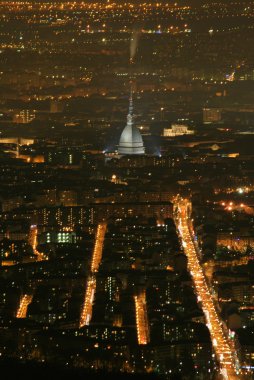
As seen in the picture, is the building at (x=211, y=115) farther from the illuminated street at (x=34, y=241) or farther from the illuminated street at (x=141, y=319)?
the illuminated street at (x=141, y=319)

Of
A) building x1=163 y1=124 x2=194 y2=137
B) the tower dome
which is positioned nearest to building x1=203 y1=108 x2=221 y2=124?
building x1=163 y1=124 x2=194 y2=137

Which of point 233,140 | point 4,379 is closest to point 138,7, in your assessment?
point 233,140

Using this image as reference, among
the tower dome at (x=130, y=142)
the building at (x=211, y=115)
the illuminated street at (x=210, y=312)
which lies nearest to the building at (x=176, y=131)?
the building at (x=211, y=115)

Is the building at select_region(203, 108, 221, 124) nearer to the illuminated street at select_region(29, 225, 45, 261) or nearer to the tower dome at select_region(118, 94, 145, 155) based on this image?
the tower dome at select_region(118, 94, 145, 155)

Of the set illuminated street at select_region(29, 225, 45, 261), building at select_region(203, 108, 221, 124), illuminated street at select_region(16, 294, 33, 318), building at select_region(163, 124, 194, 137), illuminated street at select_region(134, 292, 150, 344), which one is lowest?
building at select_region(203, 108, 221, 124)

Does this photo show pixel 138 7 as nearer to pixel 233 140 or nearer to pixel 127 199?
pixel 233 140

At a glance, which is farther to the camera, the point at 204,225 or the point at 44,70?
the point at 44,70
